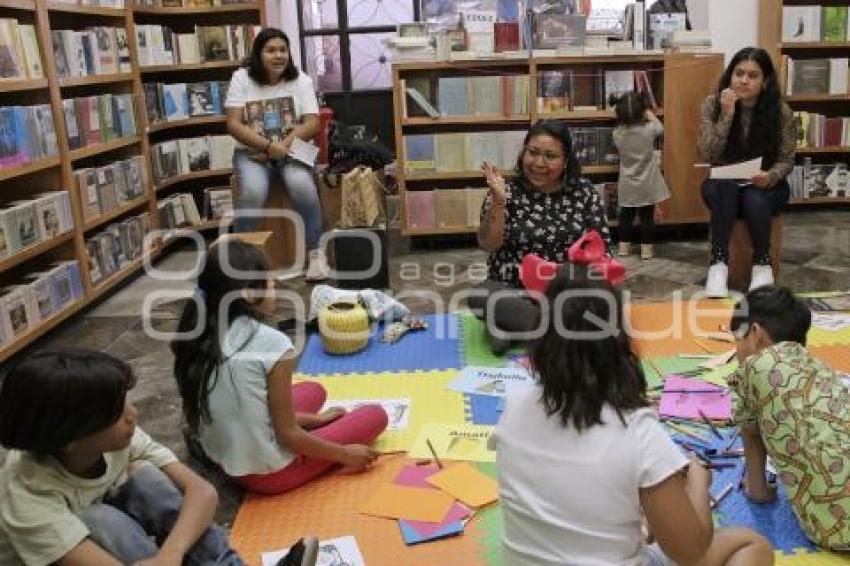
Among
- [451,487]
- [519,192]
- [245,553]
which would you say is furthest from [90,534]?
[519,192]

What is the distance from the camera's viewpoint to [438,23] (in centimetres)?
488

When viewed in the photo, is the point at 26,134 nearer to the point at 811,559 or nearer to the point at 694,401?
the point at 694,401

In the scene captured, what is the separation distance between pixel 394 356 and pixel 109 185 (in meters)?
2.08

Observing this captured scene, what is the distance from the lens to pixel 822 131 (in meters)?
A: 5.24

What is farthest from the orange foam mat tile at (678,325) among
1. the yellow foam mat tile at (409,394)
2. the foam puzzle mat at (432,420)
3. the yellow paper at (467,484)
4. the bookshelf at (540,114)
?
the bookshelf at (540,114)

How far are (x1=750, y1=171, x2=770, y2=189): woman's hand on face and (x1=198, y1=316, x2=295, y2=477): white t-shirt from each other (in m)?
2.60

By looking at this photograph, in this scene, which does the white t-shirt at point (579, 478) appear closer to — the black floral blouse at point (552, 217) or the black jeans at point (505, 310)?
the black jeans at point (505, 310)

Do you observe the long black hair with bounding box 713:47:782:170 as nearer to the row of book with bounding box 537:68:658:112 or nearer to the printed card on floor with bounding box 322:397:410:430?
the row of book with bounding box 537:68:658:112

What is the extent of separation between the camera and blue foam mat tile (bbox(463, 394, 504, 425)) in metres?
2.47

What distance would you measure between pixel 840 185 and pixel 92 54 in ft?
15.0

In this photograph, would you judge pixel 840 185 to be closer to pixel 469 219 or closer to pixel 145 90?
pixel 469 219

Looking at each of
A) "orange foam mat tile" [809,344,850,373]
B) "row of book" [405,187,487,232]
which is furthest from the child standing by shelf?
"orange foam mat tile" [809,344,850,373]

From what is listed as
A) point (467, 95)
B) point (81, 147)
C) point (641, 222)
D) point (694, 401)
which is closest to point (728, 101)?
point (641, 222)

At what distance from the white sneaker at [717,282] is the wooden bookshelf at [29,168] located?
3006mm
